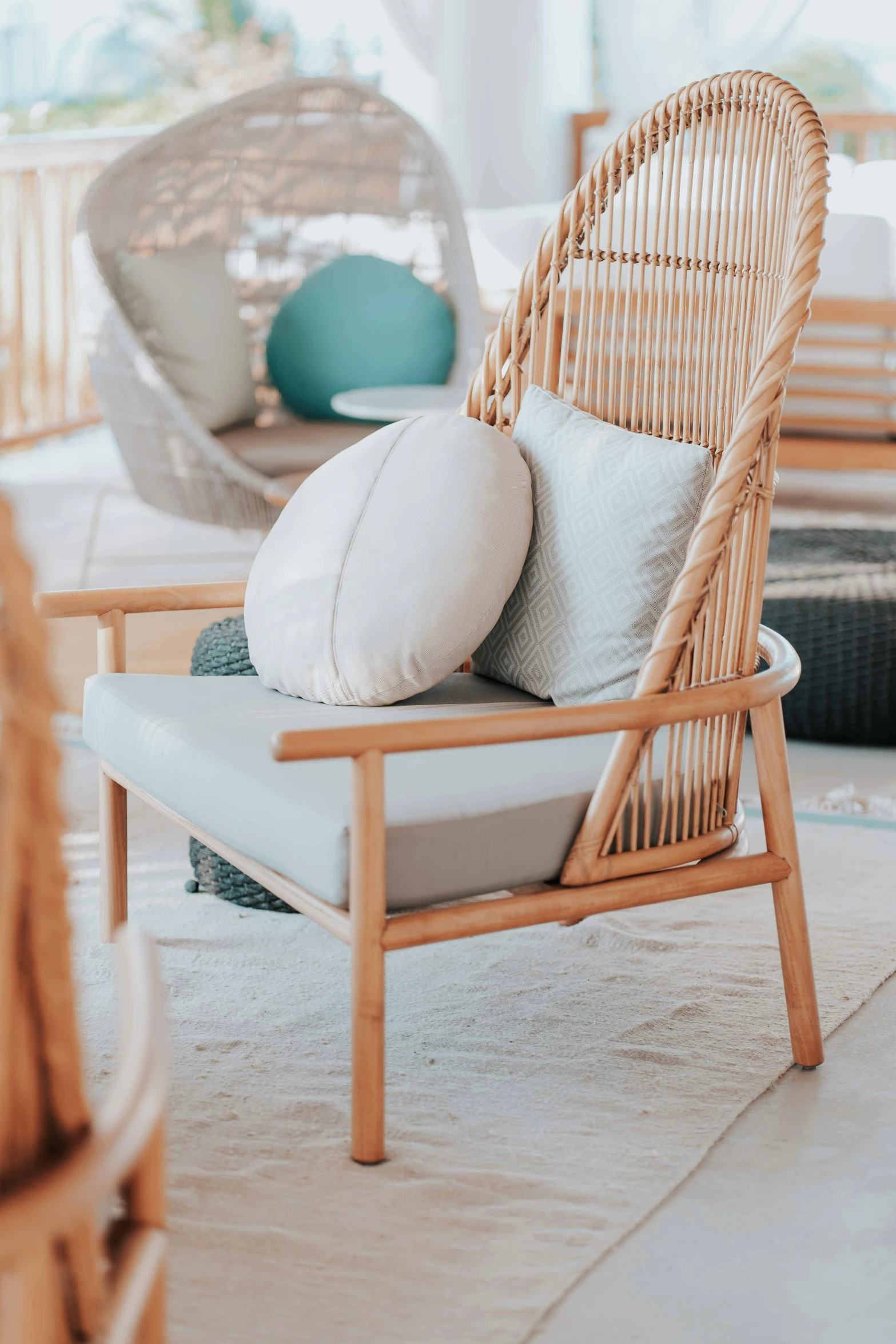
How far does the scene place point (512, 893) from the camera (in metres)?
1.66

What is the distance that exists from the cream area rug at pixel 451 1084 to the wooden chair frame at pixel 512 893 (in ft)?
0.34

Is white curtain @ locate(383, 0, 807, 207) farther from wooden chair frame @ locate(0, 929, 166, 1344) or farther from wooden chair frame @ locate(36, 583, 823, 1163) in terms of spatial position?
wooden chair frame @ locate(0, 929, 166, 1344)

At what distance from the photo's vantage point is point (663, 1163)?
1.54m

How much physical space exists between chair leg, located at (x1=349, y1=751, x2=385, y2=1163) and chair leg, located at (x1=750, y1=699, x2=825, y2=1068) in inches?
20.0

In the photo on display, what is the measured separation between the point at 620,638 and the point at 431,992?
0.54 meters

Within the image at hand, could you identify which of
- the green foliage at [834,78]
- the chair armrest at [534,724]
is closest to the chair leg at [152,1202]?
the chair armrest at [534,724]

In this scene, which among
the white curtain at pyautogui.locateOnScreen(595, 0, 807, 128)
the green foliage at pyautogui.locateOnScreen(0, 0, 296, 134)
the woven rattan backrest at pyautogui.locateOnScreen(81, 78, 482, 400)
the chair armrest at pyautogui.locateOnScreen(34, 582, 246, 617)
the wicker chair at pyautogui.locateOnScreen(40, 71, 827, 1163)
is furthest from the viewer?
the green foliage at pyautogui.locateOnScreen(0, 0, 296, 134)

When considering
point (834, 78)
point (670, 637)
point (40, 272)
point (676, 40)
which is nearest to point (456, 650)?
point (670, 637)

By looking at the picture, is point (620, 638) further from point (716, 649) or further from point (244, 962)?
point (244, 962)

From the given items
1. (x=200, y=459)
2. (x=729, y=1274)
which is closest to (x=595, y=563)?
(x=729, y=1274)

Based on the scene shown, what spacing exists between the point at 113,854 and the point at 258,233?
2147mm

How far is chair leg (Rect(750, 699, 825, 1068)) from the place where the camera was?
1.71m

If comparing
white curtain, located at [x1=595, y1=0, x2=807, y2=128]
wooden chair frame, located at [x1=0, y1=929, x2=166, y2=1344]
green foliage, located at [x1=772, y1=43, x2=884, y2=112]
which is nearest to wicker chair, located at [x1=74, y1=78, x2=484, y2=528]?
wooden chair frame, located at [x1=0, y1=929, x2=166, y2=1344]

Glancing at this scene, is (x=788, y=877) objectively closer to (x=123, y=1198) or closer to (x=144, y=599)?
(x=144, y=599)
